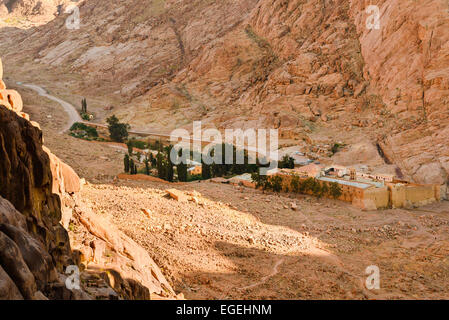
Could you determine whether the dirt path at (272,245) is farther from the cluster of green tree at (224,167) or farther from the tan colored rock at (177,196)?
the cluster of green tree at (224,167)

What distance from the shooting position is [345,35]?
145 ft

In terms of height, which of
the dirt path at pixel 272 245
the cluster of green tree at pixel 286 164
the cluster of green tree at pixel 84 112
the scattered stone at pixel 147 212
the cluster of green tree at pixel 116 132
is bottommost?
the dirt path at pixel 272 245

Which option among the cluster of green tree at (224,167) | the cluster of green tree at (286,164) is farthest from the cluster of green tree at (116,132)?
the cluster of green tree at (286,164)

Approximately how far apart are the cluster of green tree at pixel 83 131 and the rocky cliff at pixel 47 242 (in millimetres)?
29511

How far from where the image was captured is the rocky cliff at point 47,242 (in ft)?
13.3

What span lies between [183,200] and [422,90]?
Answer: 1169 inches

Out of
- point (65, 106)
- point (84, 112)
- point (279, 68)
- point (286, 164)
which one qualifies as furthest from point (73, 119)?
point (286, 164)

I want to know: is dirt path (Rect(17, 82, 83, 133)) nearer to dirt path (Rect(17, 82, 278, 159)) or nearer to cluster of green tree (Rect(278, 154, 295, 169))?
dirt path (Rect(17, 82, 278, 159))

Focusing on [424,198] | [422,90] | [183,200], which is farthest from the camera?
[422,90]

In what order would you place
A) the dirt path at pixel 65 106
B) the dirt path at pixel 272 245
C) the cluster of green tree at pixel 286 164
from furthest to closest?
the dirt path at pixel 65 106, the cluster of green tree at pixel 286 164, the dirt path at pixel 272 245

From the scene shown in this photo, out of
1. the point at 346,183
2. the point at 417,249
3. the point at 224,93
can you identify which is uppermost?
the point at 224,93

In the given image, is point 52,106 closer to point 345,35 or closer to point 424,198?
point 345,35

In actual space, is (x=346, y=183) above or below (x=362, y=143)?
below

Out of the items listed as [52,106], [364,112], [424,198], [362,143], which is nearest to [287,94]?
[364,112]
